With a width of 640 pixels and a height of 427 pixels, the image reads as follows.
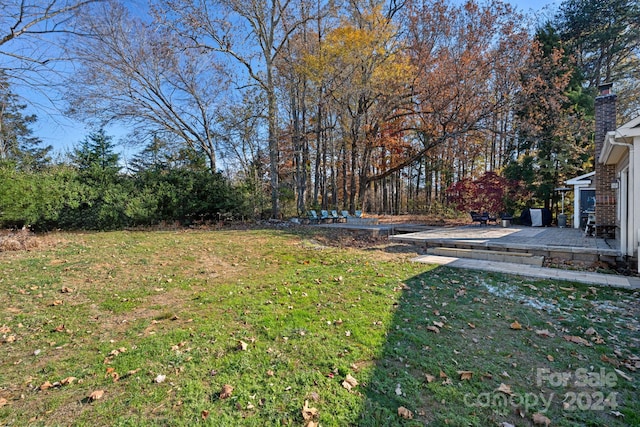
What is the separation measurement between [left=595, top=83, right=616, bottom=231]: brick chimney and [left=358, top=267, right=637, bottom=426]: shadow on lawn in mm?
6667

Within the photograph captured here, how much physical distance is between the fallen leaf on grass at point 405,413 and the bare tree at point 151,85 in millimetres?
14367

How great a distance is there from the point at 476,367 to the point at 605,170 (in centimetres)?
948

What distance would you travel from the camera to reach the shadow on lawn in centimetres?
200


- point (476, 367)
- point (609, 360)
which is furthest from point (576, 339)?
point (476, 367)

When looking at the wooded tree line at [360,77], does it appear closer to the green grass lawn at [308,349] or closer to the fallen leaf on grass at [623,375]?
the green grass lawn at [308,349]

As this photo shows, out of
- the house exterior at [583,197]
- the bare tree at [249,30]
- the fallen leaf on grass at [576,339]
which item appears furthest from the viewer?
the bare tree at [249,30]

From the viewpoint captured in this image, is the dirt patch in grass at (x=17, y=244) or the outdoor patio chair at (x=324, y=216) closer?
the dirt patch in grass at (x=17, y=244)

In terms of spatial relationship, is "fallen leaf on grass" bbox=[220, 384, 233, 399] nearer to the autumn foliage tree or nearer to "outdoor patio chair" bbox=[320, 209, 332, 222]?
"outdoor patio chair" bbox=[320, 209, 332, 222]

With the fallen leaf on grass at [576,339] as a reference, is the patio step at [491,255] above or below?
above

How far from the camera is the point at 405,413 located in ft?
6.48

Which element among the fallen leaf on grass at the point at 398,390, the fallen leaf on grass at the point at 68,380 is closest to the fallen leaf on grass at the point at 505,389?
the fallen leaf on grass at the point at 398,390

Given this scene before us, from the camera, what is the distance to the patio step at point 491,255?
21.2 ft

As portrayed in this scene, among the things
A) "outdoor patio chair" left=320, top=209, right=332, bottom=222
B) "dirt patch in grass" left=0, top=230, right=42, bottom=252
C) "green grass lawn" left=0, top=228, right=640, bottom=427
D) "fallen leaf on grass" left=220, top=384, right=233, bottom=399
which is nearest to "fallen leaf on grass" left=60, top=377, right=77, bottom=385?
"green grass lawn" left=0, top=228, right=640, bottom=427

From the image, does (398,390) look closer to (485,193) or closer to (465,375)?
(465,375)
